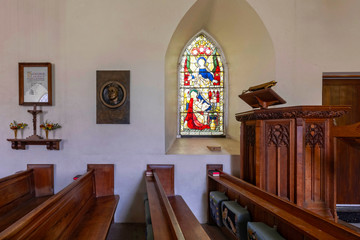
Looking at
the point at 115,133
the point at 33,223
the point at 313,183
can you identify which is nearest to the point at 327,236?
the point at 313,183

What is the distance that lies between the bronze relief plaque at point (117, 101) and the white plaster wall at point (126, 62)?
0.32 feet

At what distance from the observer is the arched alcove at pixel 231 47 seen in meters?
3.58

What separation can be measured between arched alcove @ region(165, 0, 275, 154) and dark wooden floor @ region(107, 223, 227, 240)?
125cm

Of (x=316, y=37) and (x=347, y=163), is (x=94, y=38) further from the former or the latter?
(x=347, y=163)

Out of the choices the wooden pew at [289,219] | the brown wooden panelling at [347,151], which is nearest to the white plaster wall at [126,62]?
the brown wooden panelling at [347,151]

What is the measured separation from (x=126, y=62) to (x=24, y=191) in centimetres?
246

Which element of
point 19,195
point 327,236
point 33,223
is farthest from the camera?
point 19,195

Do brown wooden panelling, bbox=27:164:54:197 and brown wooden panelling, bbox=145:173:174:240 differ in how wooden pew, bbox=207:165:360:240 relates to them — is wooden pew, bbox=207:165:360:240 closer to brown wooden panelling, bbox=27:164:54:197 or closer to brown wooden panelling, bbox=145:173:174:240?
brown wooden panelling, bbox=145:173:174:240

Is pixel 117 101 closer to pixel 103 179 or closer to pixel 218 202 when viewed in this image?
pixel 103 179

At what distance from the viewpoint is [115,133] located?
3.46 m

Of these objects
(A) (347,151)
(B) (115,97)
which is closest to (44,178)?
(B) (115,97)

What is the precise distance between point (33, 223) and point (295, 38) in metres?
4.07

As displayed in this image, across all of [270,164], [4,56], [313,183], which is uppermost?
[4,56]

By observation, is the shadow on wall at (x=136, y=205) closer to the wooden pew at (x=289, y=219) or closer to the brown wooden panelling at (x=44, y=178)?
the brown wooden panelling at (x=44, y=178)
